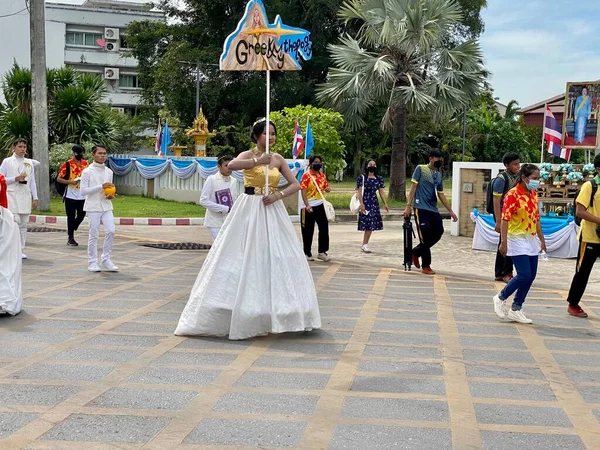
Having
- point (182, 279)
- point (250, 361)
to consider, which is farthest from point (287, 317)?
point (182, 279)

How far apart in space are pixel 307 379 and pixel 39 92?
17.5 metres

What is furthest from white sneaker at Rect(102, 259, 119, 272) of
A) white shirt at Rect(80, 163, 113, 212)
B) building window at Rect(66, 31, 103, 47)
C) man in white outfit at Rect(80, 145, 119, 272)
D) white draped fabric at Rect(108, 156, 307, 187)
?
building window at Rect(66, 31, 103, 47)

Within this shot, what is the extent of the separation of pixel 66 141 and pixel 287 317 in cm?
2259

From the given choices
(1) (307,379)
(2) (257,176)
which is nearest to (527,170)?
(2) (257,176)

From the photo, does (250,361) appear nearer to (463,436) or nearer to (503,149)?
(463,436)

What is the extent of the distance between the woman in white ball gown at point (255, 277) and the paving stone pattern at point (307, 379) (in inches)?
6.0

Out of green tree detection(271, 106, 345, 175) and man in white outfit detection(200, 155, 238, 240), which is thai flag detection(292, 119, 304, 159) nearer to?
green tree detection(271, 106, 345, 175)

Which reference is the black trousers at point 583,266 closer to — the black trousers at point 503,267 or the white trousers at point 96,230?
the black trousers at point 503,267

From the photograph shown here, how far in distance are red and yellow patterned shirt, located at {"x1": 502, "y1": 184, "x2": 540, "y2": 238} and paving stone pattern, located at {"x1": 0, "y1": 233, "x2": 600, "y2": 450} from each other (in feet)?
2.85

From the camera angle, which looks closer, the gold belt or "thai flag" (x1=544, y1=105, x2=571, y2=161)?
the gold belt

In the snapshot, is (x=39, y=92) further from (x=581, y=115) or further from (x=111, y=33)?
(x=111, y=33)

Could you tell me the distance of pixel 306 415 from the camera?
17.1 feet

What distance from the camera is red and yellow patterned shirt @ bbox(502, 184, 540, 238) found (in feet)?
28.0

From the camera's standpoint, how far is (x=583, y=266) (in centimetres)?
893
